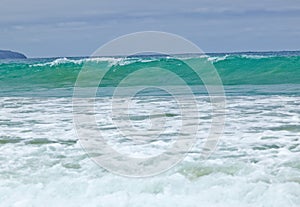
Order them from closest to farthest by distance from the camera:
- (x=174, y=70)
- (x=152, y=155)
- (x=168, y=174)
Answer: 1. (x=168, y=174)
2. (x=152, y=155)
3. (x=174, y=70)

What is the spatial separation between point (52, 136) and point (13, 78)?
24.4 m

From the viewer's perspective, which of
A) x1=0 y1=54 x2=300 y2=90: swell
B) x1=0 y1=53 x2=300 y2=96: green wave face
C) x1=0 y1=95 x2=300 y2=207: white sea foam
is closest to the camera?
x1=0 y1=95 x2=300 y2=207: white sea foam

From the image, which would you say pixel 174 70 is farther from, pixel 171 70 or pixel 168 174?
pixel 168 174

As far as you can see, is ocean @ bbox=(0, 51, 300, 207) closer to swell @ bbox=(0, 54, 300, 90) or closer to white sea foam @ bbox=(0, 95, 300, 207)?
white sea foam @ bbox=(0, 95, 300, 207)

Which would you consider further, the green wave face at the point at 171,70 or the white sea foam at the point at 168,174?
the green wave face at the point at 171,70

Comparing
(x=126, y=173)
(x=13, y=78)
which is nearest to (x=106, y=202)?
(x=126, y=173)

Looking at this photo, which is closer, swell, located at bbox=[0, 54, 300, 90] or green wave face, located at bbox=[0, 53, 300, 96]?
green wave face, located at bbox=[0, 53, 300, 96]

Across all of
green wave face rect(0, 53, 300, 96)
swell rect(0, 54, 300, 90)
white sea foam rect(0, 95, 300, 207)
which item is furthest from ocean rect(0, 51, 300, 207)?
swell rect(0, 54, 300, 90)

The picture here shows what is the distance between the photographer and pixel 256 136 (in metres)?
8.56

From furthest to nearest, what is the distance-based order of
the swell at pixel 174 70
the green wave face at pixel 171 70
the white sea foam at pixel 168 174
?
the swell at pixel 174 70 → the green wave face at pixel 171 70 → the white sea foam at pixel 168 174

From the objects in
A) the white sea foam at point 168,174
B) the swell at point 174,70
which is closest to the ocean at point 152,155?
the white sea foam at point 168,174

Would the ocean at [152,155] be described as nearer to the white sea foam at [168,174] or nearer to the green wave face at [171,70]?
the white sea foam at [168,174]

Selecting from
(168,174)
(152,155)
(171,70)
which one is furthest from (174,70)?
(168,174)

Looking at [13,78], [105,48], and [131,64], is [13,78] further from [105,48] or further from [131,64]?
[105,48]
